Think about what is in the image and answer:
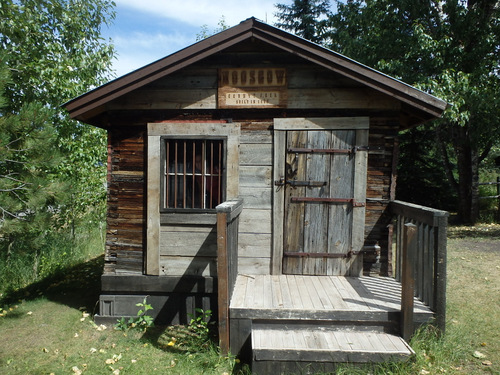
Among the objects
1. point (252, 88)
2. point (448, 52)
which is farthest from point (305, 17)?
point (252, 88)

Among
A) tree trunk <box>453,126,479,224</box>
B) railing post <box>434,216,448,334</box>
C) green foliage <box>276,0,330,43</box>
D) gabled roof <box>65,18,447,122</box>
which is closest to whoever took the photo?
railing post <box>434,216,448,334</box>

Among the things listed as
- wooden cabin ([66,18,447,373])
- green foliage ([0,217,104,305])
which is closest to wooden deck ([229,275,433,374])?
wooden cabin ([66,18,447,373])

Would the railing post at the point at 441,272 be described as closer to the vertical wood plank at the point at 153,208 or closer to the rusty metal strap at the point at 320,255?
the rusty metal strap at the point at 320,255

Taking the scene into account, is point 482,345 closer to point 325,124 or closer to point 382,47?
point 325,124

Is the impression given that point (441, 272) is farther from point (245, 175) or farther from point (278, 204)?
point (245, 175)

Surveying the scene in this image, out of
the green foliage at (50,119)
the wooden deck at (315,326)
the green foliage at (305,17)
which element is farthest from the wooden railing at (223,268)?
the green foliage at (305,17)

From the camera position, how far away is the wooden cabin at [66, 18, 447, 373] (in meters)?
5.38

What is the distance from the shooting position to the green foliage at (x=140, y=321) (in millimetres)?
5270

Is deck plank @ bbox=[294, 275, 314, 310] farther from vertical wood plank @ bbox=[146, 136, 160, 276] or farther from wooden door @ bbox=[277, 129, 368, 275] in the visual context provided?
vertical wood plank @ bbox=[146, 136, 160, 276]

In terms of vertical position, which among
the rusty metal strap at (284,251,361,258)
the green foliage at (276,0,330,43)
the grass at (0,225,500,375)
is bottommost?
the grass at (0,225,500,375)

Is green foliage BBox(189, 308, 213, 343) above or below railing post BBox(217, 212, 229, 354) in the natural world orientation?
below

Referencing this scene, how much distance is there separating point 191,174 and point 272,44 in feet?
7.08

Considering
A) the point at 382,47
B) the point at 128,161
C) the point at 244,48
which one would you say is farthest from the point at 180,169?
the point at 382,47

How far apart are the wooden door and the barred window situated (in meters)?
0.99
